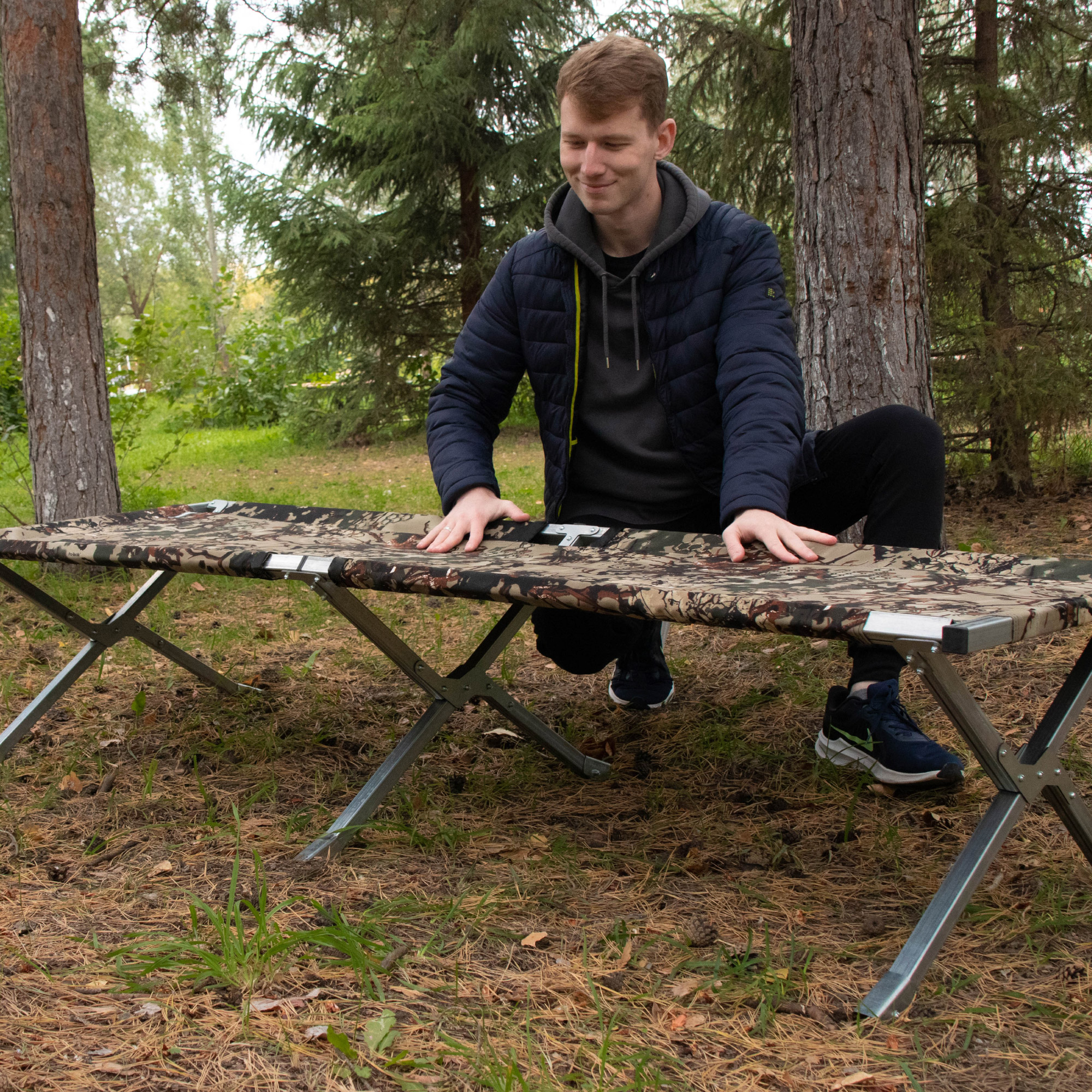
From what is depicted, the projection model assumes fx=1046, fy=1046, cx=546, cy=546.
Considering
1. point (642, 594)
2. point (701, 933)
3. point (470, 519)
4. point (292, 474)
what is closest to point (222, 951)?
point (701, 933)

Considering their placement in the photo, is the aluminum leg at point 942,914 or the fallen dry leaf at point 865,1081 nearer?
the fallen dry leaf at point 865,1081

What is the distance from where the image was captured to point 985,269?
5.87 meters

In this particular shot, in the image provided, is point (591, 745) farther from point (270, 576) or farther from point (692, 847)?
point (270, 576)

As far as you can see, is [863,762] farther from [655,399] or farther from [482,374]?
[482,374]

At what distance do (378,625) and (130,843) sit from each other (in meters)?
0.76

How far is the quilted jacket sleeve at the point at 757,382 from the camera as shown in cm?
218

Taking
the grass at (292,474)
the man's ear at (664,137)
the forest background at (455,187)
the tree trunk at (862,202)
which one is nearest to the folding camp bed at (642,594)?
the man's ear at (664,137)

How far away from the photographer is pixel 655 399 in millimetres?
2637

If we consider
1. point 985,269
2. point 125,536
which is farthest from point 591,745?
point 985,269

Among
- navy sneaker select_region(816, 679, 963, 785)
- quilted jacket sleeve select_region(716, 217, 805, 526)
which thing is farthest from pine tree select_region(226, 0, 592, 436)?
navy sneaker select_region(816, 679, 963, 785)

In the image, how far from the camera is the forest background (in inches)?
232

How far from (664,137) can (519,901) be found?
1.74 m

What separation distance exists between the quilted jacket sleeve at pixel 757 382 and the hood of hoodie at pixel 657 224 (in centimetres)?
14

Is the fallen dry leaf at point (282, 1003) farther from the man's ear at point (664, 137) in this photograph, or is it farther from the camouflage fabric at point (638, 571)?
the man's ear at point (664, 137)
